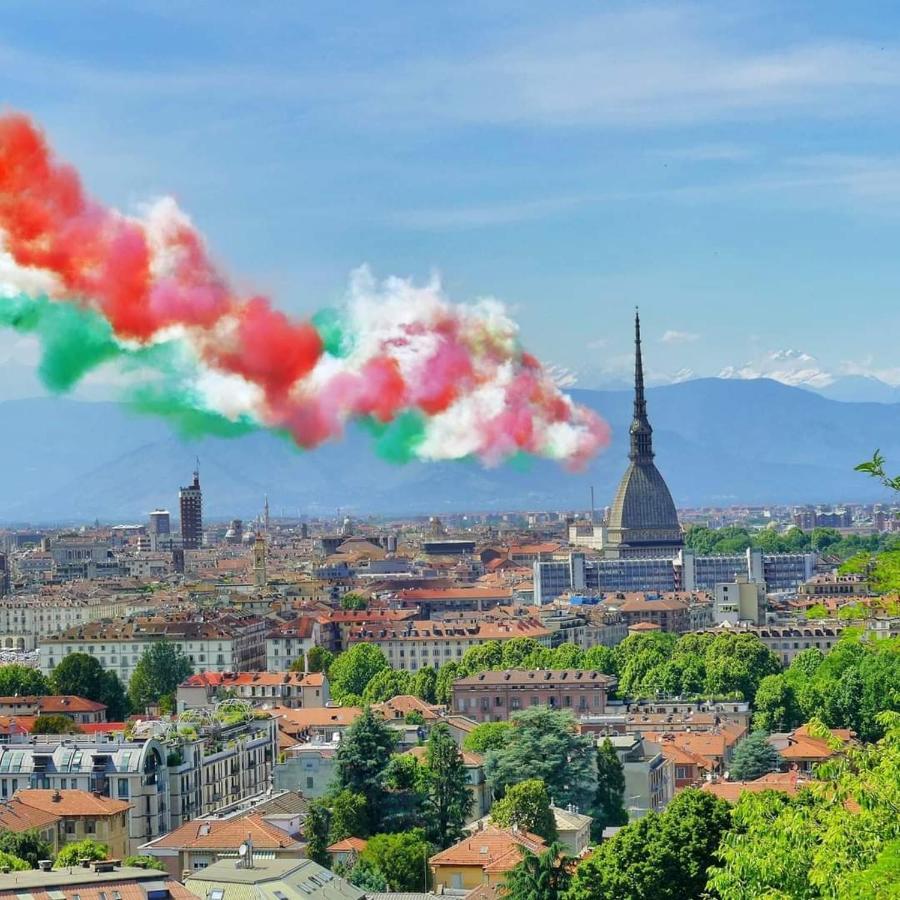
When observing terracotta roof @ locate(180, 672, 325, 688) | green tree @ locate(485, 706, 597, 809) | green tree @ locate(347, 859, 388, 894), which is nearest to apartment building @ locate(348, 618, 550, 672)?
terracotta roof @ locate(180, 672, 325, 688)

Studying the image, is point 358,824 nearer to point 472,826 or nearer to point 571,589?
point 472,826

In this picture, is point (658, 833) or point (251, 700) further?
point (251, 700)

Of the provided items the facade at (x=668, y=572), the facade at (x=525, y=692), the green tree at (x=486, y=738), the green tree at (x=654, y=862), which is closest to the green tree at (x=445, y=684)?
the facade at (x=525, y=692)

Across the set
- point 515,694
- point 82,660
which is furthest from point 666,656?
point 82,660

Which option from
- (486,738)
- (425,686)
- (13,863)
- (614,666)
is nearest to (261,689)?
(425,686)

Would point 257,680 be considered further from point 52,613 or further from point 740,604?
point 52,613
